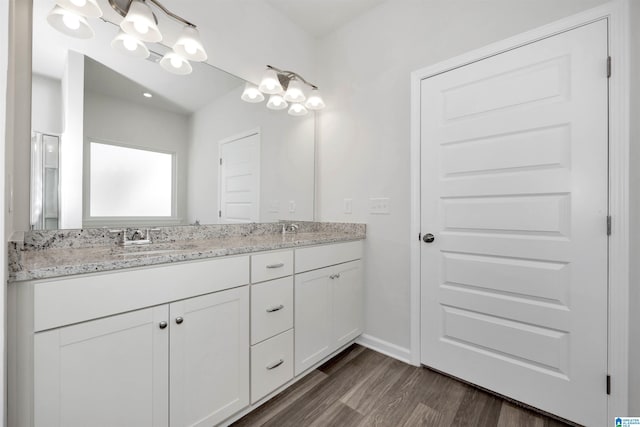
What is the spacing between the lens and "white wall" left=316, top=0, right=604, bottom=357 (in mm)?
1782

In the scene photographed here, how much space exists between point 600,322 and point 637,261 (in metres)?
0.33

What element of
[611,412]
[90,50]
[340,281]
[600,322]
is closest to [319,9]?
[90,50]

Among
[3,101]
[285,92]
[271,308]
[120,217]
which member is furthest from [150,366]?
[285,92]

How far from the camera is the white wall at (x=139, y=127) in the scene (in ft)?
4.52

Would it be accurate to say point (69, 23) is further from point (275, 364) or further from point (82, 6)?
point (275, 364)

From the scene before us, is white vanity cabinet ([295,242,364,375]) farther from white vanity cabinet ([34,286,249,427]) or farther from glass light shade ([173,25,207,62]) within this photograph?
glass light shade ([173,25,207,62])

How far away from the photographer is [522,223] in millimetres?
1489

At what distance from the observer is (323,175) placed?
8.08ft

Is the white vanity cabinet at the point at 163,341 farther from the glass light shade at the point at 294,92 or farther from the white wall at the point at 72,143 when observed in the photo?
the glass light shade at the point at 294,92

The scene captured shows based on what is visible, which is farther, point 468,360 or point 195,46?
point 468,360

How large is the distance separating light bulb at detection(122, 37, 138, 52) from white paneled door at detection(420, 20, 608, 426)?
67.7 inches

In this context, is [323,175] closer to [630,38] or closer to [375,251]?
[375,251]

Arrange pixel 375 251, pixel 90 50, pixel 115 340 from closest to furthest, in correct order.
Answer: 1. pixel 115 340
2. pixel 90 50
3. pixel 375 251

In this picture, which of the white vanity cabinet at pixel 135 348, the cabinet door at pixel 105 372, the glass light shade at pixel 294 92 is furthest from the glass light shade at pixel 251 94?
the cabinet door at pixel 105 372
